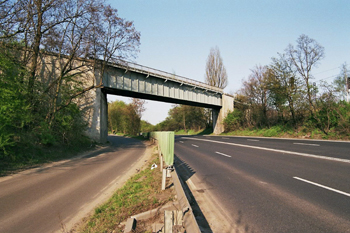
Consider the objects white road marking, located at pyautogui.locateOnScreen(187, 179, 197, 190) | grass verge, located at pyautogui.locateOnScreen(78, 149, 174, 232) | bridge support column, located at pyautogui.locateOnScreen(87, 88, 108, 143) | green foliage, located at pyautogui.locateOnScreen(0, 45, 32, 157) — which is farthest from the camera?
→ bridge support column, located at pyautogui.locateOnScreen(87, 88, 108, 143)

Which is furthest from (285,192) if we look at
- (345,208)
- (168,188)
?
(168,188)

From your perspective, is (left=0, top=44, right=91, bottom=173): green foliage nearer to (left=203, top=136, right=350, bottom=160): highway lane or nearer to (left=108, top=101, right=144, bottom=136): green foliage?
(left=203, top=136, right=350, bottom=160): highway lane

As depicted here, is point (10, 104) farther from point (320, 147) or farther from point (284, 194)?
point (320, 147)

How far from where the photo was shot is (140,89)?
28984mm

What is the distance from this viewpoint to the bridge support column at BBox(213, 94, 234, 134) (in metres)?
43.6

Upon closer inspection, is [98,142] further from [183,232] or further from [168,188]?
[183,232]

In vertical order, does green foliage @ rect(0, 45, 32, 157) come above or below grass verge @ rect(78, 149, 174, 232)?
above

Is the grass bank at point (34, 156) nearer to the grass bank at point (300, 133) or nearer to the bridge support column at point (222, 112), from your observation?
the grass bank at point (300, 133)

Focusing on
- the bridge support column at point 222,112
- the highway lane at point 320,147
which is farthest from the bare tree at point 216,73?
the highway lane at point 320,147

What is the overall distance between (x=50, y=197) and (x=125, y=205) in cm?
250

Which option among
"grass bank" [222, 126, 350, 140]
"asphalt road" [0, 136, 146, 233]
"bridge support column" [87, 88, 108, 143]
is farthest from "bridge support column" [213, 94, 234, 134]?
"asphalt road" [0, 136, 146, 233]

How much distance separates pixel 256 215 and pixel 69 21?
1926 centimetres

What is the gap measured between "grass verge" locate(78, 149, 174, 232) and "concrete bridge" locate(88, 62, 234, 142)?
19.2 m

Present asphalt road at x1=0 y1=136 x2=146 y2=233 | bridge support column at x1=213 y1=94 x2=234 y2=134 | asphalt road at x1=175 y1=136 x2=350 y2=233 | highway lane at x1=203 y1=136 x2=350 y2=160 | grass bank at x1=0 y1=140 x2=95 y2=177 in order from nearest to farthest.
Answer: asphalt road at x1=175 y1=136 x2=350 y2=233, asphalt road at x1=0 y1=136 x2=146 y2=233, grass bank at x1=0 y1=140 x2=95 y2=177, highway lane at x1=203 y1=136 x2=350 y2=160, bridge support column at x1=213 y1=94 x2=234 y2=134
